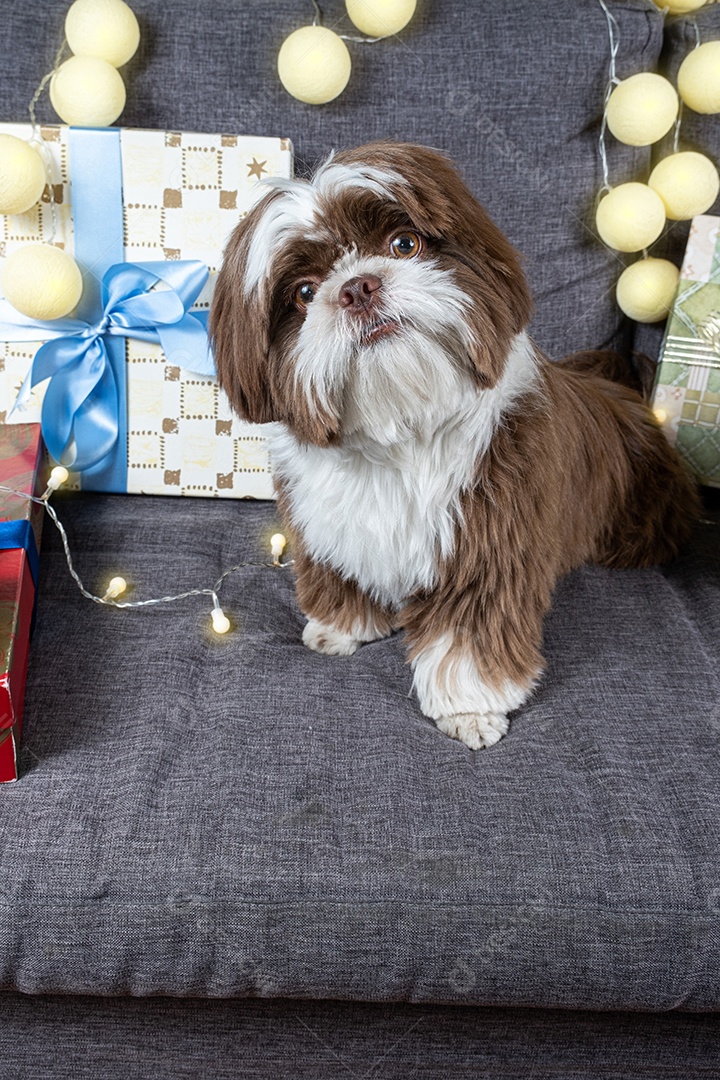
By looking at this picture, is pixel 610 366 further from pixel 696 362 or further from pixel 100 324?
pixel 100 324

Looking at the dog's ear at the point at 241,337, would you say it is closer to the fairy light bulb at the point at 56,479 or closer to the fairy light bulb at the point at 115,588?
the fairy light bulb at the point at 115,588

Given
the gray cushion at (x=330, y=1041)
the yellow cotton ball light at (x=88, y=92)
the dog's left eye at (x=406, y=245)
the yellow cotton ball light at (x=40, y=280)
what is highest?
the yellow cotton ball light at (x=88, y=92)

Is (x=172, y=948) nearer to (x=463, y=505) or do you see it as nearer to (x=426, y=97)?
(x=463, y=505)

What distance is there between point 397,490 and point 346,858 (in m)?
0.48

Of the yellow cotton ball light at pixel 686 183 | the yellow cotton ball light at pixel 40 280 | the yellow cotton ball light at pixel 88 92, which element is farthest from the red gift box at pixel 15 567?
the yellow cotton ball light at pixel 686 183

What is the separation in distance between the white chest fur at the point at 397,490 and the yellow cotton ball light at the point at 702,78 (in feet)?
2.34

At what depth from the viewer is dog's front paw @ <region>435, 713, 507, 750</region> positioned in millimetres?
1283

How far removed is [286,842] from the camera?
110cm

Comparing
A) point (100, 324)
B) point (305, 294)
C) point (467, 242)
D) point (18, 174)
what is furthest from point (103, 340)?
point (467, 242)

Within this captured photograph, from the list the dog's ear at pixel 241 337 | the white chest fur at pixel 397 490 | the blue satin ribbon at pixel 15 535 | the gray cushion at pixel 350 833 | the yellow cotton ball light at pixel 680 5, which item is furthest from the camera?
the yellow cotton ball light at pixel 680 5

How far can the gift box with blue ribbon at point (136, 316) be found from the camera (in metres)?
1.67

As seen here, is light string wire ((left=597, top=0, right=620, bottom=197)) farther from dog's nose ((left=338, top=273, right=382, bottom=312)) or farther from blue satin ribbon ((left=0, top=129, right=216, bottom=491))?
dog's nose ((left=338, top=273, right=382, bottom=312))

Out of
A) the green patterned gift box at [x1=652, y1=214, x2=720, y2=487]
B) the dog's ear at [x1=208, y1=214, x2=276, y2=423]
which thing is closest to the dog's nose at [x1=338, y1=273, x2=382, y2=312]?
the dog's ear at [x1=208, y1=214, x2=276, y2=423]

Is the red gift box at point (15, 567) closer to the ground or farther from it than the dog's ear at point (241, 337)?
closer to the ground
